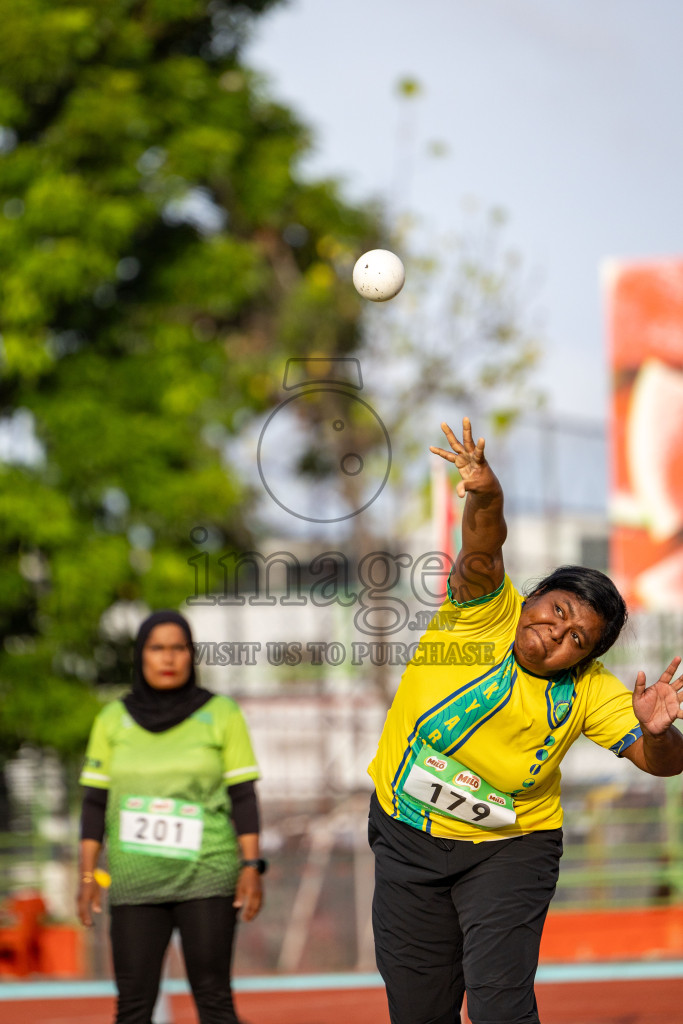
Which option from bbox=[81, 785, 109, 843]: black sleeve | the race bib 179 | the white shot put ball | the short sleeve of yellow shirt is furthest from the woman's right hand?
the white shot put ball

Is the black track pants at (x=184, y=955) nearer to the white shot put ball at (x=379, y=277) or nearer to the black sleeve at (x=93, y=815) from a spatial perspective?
the black sleeve at (x=93, y=815)

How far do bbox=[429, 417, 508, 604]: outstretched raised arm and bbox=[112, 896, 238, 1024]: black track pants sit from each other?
1.63 meters

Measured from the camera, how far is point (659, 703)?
3.13m

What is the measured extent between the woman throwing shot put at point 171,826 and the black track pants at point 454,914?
2.74 ft

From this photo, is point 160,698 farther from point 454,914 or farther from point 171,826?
point 454,914

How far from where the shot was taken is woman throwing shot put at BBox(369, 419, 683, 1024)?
3.13 m

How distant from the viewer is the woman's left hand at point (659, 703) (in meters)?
3.09

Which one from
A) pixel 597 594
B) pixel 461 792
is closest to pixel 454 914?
pixel 461 792

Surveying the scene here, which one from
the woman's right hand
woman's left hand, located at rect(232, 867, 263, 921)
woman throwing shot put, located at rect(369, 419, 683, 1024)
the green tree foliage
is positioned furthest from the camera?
the green tree foliage

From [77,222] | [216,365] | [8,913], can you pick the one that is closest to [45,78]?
[77,222]

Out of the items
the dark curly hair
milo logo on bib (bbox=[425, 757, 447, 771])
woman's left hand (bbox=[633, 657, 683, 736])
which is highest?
the dark curly hair

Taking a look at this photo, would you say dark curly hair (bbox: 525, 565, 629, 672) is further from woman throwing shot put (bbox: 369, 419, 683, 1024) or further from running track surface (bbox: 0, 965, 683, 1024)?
running track surface (bbox: 0, 965, 683, 1024)

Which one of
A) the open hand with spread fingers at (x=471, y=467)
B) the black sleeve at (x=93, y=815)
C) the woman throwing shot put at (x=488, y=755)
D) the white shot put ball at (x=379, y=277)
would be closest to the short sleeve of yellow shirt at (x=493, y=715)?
the woman throwing shot put at (x=488, y=755)

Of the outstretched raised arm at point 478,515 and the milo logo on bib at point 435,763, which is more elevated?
the outstretched raised arm at point 478,515
